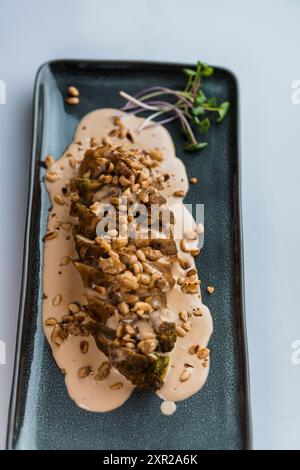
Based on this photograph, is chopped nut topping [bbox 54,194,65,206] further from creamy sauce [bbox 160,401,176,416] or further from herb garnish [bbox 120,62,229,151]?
creamy sauce [bbox 160,401,176,416]

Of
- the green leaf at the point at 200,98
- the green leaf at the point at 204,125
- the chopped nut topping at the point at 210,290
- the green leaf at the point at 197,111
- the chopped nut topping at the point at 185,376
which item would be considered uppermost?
the green leaf at the point at 200,98

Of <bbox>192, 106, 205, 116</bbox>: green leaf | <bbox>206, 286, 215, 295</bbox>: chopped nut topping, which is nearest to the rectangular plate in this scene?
<bbox>206, 286, 215, 295</bbox>: chopped nut topping

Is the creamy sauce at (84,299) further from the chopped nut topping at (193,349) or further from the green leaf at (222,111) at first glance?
the green leaf at (222,111)

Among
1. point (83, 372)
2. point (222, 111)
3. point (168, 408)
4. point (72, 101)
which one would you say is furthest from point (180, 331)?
point (72, 101)

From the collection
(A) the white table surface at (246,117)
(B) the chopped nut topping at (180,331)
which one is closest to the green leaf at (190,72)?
(A) the white table surface at (246,117)

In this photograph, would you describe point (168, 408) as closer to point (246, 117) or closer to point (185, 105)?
point (185, 105)
